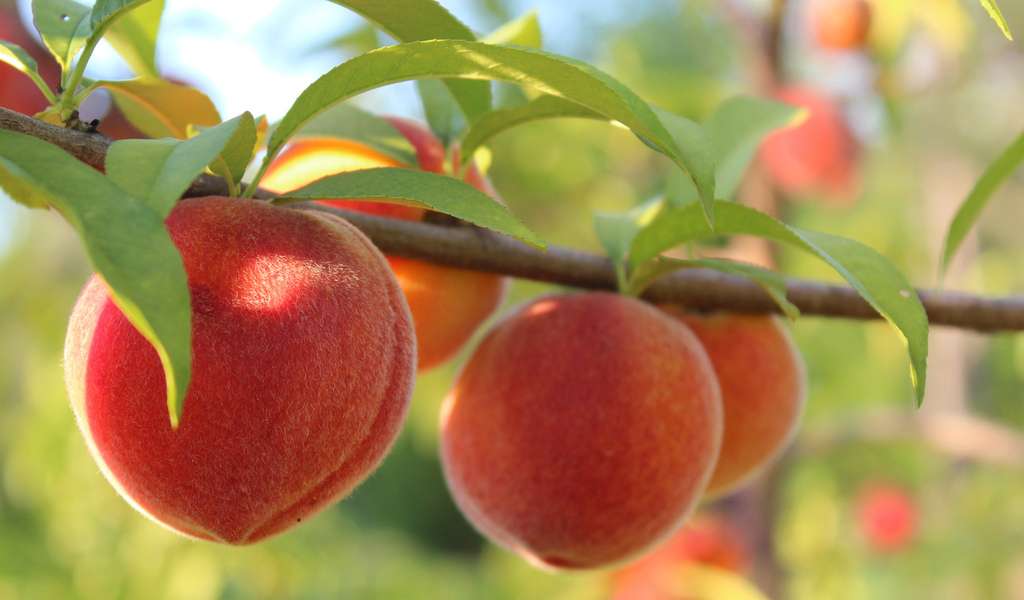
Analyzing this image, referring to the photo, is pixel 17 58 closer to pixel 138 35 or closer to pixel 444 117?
pixel 138 35

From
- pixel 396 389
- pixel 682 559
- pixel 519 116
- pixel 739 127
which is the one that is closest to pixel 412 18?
pixel 519 116

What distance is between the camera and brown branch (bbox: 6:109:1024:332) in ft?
1.48

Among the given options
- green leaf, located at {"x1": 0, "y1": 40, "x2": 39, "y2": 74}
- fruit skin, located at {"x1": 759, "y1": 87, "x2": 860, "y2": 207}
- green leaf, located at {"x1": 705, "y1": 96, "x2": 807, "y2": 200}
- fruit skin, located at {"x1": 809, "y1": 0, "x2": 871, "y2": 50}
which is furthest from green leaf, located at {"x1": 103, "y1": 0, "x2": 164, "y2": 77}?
fruit skin, located at {"x1": 809, "y1": 0, "x2": 871, "y2": 50}

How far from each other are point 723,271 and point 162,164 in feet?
1.12

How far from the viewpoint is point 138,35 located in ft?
1.66

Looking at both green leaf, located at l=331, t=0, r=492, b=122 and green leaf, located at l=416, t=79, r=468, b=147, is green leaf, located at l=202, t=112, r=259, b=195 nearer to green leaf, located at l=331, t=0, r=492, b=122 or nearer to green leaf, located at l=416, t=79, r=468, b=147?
green leaf, located at l=331, t=0, r=492, b=122

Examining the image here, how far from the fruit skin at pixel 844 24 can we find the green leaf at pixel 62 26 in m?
1.69

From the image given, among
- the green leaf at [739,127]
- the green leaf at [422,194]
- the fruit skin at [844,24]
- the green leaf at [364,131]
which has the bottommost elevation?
the fruit skin at [844,24]

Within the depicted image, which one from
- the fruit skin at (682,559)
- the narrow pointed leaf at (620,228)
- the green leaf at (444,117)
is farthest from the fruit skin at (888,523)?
the green leaf at (444,117)

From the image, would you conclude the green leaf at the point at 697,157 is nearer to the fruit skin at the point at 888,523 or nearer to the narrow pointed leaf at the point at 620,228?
the narrow pointed leaf at the point at 620,228

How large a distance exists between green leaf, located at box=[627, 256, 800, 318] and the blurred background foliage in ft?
1.11

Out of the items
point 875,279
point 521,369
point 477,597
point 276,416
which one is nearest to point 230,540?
point 276,416

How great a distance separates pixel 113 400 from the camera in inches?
11.7

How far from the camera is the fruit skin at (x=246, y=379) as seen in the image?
11.6 inches
